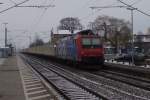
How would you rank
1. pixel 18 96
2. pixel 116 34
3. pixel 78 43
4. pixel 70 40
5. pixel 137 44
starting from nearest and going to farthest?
pixel 18 96
pixel 78 43
pixel 70 40
pixel 116 34
pixel 137 44

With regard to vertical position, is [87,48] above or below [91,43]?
below

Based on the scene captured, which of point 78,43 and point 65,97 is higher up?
point 78,43

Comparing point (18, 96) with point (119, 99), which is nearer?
point (119, 99)

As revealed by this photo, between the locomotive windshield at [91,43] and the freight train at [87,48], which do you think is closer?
the freight train at [87,48]

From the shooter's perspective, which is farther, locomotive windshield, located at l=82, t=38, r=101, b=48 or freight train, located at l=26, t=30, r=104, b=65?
locomotive windshield, located at l=82, t=38, r=101, b=48

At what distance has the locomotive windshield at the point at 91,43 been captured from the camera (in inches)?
1417

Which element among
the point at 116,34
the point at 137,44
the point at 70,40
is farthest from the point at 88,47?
the point at 137,44

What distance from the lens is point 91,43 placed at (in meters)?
36.2

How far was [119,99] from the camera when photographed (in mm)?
15547

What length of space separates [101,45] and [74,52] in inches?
105

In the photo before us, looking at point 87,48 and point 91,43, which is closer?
point 87,48

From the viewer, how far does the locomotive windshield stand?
3600cm

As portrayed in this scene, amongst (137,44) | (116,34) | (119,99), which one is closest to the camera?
(119,99)

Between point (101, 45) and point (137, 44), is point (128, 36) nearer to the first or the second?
point (137, 44)
